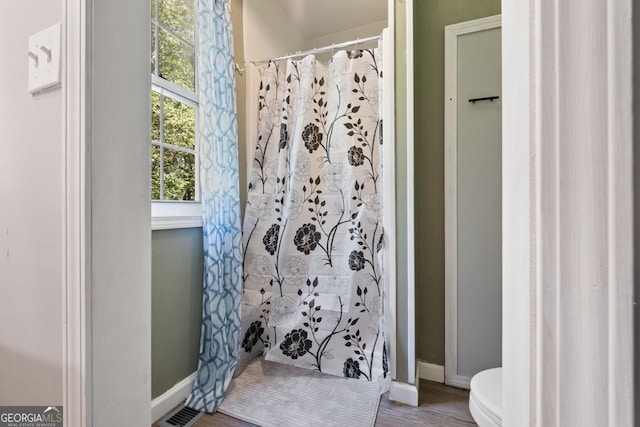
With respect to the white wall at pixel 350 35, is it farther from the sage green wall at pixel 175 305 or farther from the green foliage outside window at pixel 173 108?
the sage green wall at pixel 175 305

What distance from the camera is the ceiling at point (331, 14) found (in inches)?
90.6

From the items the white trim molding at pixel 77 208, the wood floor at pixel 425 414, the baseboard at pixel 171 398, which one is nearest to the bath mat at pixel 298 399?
the wood floor at pixel 425 414

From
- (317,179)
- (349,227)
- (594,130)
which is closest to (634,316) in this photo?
(594,130)

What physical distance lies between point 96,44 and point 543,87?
72cm

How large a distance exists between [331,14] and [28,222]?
260 cm

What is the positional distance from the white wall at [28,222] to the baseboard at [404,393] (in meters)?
1.41

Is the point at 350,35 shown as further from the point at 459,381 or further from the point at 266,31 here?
the point at 459,381

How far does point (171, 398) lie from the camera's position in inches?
55.1

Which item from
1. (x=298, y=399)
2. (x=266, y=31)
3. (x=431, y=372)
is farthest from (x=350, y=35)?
(x=298, y=399)

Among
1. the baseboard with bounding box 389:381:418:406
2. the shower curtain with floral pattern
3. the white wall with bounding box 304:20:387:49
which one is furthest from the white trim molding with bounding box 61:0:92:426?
the white wall with bounding box 304:20:387:49

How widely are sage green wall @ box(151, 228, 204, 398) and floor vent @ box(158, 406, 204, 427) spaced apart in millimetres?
119

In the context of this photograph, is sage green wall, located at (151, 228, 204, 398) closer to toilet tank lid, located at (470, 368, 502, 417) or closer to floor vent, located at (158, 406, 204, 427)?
floor vent, located at (158, 406, 204, 427)

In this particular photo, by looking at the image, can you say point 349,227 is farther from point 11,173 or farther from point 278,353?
point 11,173

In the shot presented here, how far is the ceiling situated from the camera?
2301mm
